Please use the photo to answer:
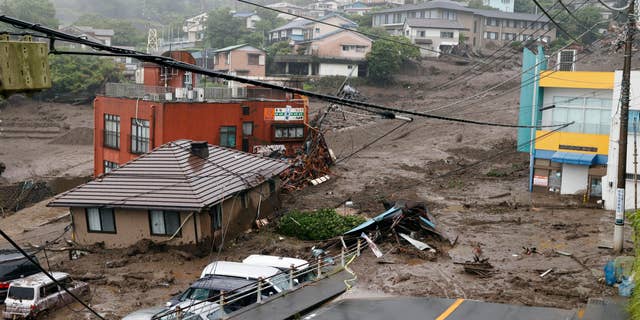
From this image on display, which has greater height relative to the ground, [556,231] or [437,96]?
[437,96]

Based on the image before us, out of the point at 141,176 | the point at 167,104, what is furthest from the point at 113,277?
the point at 167,104

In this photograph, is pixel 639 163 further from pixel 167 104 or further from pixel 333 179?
pixel 167 104

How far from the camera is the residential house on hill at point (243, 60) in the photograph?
7244cm

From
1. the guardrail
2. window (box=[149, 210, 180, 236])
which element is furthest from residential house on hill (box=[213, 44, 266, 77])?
the guardrail

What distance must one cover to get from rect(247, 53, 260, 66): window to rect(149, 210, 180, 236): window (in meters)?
50.7

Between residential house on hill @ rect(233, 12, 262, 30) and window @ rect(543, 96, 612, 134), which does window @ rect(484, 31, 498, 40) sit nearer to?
residential house on hill @ rect(233, 12, 262, 30)

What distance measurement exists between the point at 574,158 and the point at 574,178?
1.39 metres

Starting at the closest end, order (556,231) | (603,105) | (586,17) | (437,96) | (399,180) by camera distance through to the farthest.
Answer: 1. (556,231)
2. (603,105)
3. (399,180)
4. (437,96)
5. (586,17)

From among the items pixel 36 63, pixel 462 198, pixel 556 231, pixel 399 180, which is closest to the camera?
pixel 36 63

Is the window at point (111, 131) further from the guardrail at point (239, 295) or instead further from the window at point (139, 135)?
the guardrail at point (239, 295)

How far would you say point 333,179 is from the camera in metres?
40.2

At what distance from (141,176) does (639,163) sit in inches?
866

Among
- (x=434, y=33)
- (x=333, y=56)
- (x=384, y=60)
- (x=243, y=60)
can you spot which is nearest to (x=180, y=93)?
(x=243, y=60)

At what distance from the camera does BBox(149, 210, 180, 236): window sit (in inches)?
956
